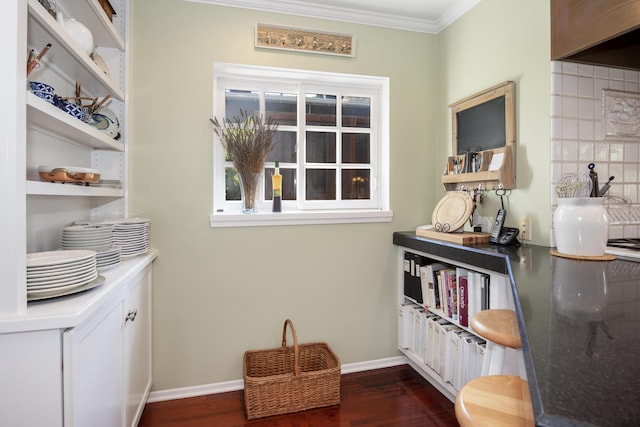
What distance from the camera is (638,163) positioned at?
192cm

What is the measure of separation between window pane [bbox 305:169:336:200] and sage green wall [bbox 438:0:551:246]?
3.42ft

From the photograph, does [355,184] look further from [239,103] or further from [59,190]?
[59,190]

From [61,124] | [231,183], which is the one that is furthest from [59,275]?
[231,183]

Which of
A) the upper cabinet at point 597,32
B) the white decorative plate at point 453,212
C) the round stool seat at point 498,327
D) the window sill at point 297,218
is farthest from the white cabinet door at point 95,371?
the upper cabinet at point 597,32

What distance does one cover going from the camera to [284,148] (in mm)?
2562

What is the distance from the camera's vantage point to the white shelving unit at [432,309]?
5.43ft

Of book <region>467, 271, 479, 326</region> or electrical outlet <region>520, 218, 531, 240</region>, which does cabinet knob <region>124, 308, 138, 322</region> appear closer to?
book <region>467, 271, 479, 326</region>

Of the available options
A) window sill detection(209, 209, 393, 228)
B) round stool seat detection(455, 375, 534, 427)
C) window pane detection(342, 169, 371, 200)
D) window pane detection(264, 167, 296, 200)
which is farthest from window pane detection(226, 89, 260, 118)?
round stool seat detection(455, 375, 534, 427)

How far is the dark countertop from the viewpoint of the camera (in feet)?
1.35

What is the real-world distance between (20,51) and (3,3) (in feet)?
0.38

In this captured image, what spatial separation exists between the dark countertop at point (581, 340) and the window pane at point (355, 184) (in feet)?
4.83

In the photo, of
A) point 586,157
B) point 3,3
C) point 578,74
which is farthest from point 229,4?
point 586,157

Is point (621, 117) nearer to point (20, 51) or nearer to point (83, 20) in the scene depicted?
point (20, 51)

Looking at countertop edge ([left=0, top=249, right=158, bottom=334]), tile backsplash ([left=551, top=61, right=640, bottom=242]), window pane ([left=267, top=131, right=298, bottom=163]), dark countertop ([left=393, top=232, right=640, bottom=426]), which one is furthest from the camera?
window pane ([left=267, top=131, right=298, bottom=163])
